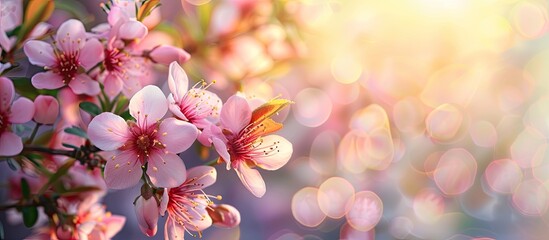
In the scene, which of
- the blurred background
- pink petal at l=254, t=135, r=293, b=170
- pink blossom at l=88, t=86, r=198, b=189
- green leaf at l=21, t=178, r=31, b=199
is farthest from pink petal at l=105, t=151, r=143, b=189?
the blurred background

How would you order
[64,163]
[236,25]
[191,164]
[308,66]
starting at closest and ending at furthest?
[64,163] < [236,25] < [308,66] < [191,164]

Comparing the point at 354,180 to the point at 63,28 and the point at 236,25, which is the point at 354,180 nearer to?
the point at 236,25

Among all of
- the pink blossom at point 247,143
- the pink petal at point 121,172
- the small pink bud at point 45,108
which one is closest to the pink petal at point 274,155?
the pink blossom at point 247,143

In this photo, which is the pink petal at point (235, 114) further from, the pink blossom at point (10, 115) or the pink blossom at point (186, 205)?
the pink blossom at point (10, 115)

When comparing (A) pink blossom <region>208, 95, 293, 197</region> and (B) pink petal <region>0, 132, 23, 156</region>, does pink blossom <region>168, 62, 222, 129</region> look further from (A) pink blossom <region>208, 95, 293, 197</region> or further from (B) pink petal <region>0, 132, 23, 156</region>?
(B) pink petal <region>0, 132, 23, 156</region>

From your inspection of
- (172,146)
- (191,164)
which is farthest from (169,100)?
(191,164)
